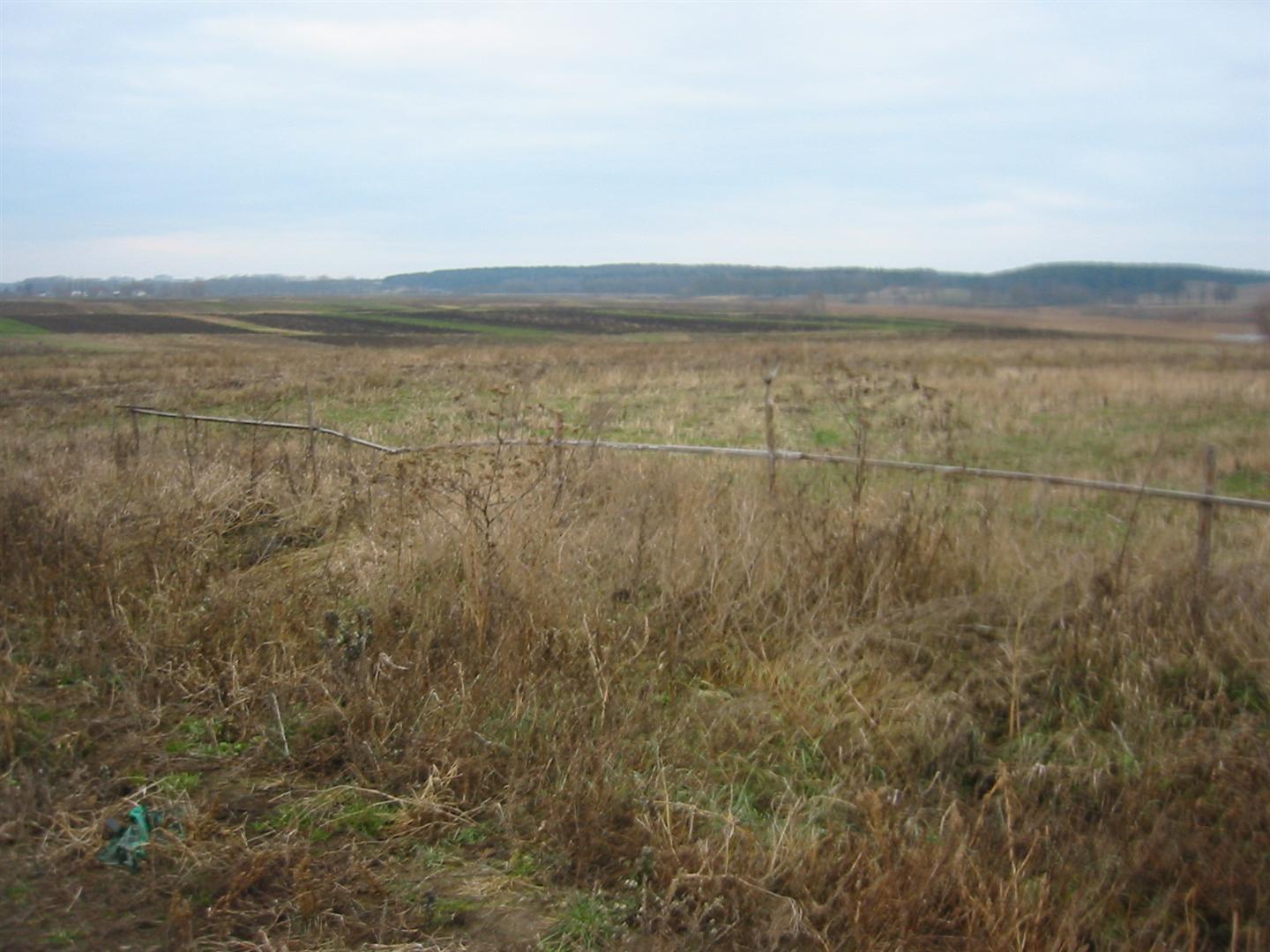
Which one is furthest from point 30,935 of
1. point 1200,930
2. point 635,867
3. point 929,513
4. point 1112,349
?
point 1112,349

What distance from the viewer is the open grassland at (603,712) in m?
3.21

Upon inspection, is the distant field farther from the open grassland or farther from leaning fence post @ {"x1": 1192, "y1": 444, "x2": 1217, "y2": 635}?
the open grassland

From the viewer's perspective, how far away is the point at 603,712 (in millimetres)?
4195

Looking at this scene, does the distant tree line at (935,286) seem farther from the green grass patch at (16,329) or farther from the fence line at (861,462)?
the fence line at (861,462)

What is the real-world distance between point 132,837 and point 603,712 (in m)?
1.70

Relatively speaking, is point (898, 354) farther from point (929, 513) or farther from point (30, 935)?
point (30, 935)

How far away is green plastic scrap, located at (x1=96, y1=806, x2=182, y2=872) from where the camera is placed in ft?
10.8

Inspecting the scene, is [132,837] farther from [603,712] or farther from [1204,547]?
[1204,547]

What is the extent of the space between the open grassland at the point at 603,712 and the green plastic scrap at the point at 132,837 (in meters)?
0.06

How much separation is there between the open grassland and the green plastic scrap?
6cm

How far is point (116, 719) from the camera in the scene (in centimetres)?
416

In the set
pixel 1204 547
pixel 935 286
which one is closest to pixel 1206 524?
pixel 1204 547

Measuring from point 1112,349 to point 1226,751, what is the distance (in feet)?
112

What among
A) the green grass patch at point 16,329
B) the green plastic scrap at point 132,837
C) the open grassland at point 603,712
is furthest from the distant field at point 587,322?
the green plastic scrap at point 132,837
